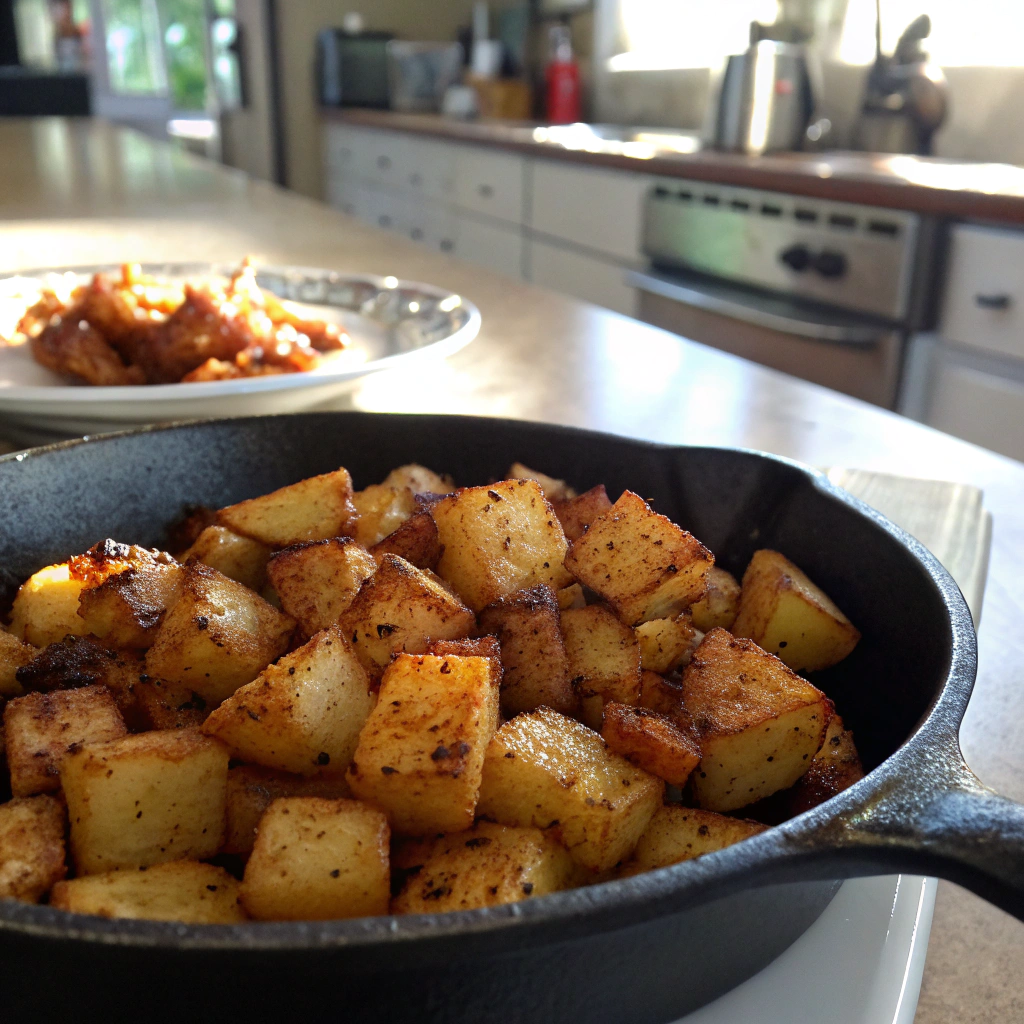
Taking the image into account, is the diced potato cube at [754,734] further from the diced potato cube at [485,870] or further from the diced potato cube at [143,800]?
the diced potato cube at [143,800]

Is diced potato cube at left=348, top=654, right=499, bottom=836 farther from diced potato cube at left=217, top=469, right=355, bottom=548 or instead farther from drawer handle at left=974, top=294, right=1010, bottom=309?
drawer handle at left=974, top=294, right=1010, bottom=309

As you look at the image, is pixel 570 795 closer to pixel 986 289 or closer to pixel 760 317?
pixel 986 289

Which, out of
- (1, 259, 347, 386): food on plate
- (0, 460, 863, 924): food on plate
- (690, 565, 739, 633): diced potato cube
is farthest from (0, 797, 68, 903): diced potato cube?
(1, 259, 347, 386): food on plate

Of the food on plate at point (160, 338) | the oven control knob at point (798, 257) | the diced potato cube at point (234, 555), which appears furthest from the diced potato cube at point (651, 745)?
the oven control knob at point (798, 257)

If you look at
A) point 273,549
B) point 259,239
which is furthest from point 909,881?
point 259,239

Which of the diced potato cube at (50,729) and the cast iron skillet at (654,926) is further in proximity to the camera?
the diced potato cube at (50,729)
